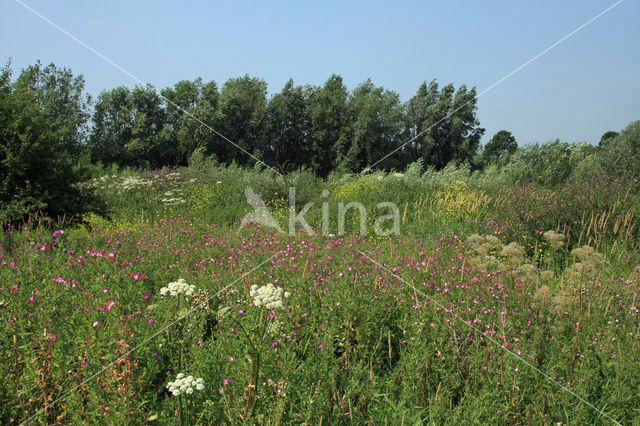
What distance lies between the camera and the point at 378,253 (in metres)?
5.69

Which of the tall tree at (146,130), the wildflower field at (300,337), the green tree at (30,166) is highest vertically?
the tall tree at (146,130)

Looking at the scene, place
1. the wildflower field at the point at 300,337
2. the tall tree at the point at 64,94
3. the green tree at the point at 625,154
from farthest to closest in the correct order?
the tall tree at the point at 64,94 < the green tree at the point at 625,154 < the wildflower field at the point at 300,337

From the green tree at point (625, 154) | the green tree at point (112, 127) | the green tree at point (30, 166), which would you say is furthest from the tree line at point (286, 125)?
the green tree at point (30, 166)

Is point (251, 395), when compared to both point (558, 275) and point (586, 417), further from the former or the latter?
point (558, 275)

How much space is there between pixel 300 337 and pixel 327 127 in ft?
99.1

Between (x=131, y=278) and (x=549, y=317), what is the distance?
3713 mm

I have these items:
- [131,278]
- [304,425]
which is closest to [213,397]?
[304,425]

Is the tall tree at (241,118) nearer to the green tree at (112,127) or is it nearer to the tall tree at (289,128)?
the tall tree at (289,128)

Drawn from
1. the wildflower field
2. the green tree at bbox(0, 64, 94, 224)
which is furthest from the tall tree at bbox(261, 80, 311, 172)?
the wildflower field

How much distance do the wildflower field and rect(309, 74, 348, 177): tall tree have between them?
26855 millimetres

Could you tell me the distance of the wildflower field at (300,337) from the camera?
101 inches

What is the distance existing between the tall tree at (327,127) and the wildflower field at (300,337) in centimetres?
2686

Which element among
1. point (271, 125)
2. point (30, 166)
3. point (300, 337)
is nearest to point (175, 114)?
A: point (271, 125)

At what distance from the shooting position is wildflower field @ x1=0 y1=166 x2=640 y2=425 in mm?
2553
